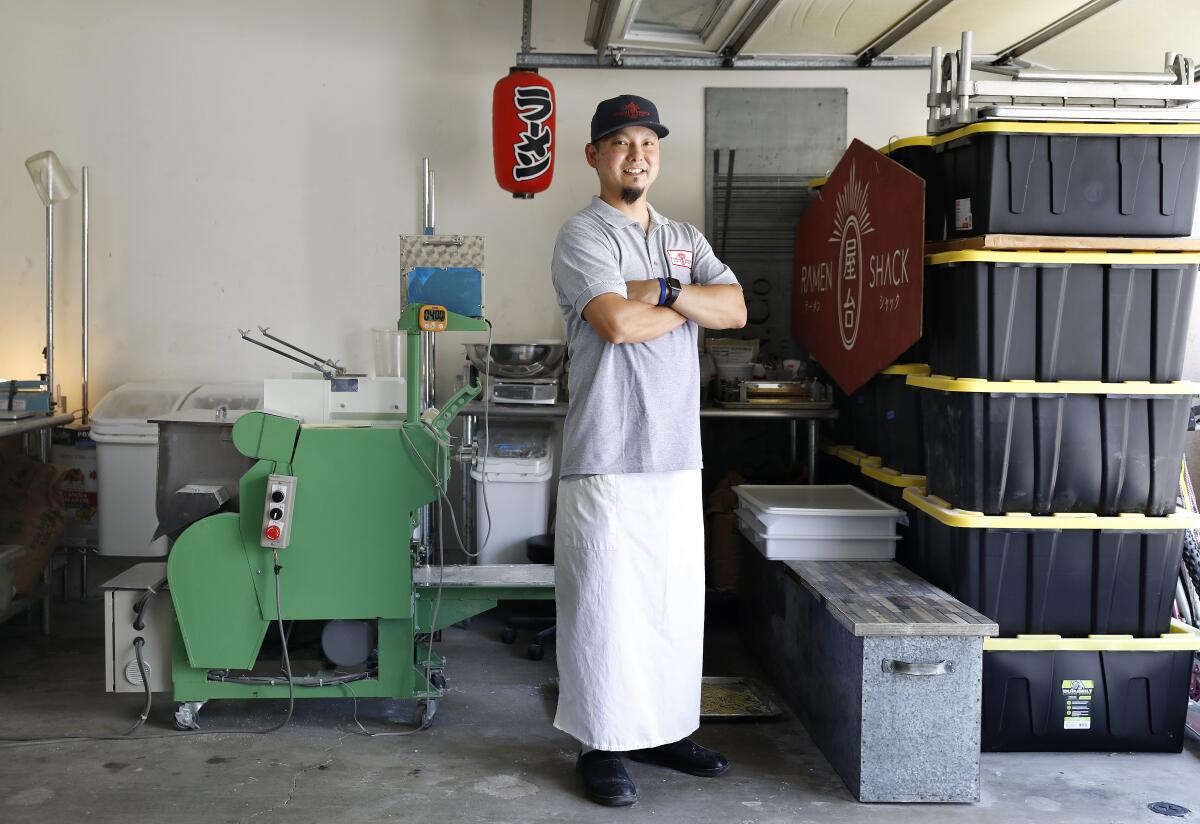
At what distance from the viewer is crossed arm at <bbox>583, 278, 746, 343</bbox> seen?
2.72 m

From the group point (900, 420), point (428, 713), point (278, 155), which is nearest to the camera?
point (428, 713)

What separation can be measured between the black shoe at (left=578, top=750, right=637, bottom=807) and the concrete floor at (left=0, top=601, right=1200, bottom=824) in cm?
4

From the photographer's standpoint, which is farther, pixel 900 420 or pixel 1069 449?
pixel 900 420

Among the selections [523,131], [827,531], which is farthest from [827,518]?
[523,131]

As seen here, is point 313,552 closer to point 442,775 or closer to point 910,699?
point 442,775

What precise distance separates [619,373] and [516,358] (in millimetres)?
1854

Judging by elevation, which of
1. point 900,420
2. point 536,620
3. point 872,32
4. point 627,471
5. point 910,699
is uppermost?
point 872,32

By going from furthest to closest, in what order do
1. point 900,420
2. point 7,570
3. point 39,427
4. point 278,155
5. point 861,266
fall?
point 278,155, point 39,427, point 7,570, point 861,266, point 900,420

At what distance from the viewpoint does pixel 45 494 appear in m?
4.53

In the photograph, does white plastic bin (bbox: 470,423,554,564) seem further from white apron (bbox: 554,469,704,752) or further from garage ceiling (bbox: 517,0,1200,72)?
garage ceiling (bbox: 517,0,1200,72)

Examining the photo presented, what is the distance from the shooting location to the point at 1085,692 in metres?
3.19

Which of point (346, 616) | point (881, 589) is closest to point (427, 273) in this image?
point (346, 616)

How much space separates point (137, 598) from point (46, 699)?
25.8 inches

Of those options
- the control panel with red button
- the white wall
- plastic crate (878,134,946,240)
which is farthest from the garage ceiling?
the control panel with red button
